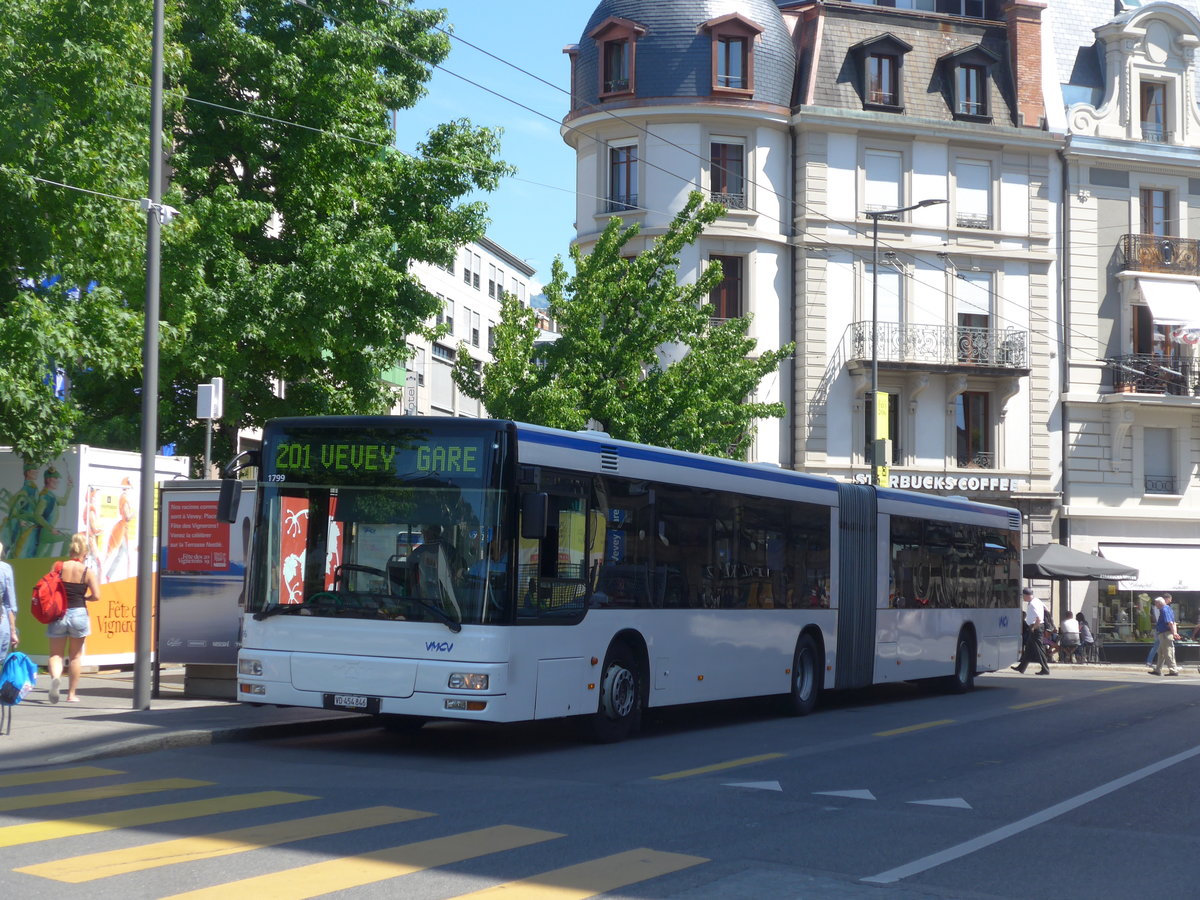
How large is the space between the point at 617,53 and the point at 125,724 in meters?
29.8

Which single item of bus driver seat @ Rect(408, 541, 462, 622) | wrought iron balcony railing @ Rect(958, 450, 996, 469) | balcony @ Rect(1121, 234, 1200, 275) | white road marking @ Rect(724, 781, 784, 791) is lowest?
white road marking @ Rect(724, 781, 784, 791)

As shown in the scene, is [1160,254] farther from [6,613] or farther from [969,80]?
[6,613]

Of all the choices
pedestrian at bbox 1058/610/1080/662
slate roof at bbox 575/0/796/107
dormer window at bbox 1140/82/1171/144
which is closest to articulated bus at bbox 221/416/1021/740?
pedestrian at bbox 1058/610/1080/662

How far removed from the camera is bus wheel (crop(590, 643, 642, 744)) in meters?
14.1

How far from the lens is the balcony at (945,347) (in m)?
39.9

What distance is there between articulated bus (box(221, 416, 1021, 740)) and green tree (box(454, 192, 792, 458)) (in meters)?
11.5

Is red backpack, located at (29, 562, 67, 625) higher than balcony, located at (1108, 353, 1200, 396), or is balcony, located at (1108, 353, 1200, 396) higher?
balcony, located at (1108, 353, 1200, 396)

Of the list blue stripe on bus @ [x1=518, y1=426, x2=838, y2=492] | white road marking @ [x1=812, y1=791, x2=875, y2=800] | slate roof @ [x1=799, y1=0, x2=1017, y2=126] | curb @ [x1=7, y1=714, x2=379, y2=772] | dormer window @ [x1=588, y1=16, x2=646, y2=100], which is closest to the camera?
white road marking @ [x1=812, y1=791, x2=875, y2=800]

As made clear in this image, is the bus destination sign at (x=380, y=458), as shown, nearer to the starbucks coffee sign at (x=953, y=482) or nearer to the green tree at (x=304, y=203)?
the green tree at (x=304, y=203)

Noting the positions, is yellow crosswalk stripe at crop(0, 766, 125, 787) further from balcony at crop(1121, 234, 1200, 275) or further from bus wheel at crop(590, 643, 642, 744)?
balcony at crop(1121, 234, 1200, 275)

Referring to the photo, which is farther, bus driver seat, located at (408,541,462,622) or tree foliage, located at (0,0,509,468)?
tree foliage, located at (0,0,509,468)

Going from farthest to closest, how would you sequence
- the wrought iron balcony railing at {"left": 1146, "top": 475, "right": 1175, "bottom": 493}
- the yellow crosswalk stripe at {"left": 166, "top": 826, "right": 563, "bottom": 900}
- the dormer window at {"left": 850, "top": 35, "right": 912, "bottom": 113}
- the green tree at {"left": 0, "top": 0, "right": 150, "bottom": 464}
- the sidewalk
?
the wrought iron balcony railing at {"left": 1146, "top": 475, "right": 1175, "bottom": 493} < the dormer window at {"left": 850, "top": 35, "right": 912, "bottom": 113} < the green tree at {"left": 0, "top": 0, "right": 150, "bottom": 464} < the sidewalk < the yellow crosswalk stripe at {"left": 166, "top": 826, "right": 563, "bottom": 900}

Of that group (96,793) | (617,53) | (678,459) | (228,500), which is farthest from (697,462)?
(617,53)

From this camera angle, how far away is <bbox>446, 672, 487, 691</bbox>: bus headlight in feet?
40.4
